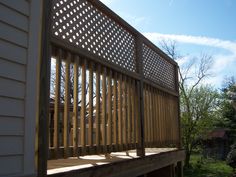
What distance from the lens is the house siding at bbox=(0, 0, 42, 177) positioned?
8.74 feet

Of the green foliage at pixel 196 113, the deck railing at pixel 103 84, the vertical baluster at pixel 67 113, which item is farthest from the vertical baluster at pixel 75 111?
the green foliage at pixel 196 113

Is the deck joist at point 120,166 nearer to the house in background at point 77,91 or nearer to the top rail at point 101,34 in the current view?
the house in background at point 77,91

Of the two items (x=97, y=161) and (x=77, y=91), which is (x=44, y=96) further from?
(x=97, y=161)

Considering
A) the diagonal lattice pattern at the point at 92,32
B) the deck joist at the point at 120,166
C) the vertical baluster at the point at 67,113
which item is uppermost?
the diagonal lattice pattern at the point at 92,32

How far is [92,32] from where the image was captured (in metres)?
4.25

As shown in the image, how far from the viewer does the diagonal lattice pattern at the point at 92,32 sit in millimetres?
3605


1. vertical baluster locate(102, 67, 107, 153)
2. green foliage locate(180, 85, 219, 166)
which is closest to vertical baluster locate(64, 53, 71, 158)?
vertical baluster locate(102, 67, 107, 153)

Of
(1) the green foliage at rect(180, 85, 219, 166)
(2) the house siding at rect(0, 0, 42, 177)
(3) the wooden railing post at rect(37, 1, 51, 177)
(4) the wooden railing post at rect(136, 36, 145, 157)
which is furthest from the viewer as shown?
(1) the green foliage at rect(180, 85, 219, 166)

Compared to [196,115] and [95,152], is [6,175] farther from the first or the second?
[196,115]

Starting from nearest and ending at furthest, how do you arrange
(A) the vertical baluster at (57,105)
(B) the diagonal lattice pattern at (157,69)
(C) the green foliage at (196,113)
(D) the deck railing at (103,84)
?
1. (A) the vertical baluster at (57,105)
2. (D) the deck railing at (103,84)
3. (B) the diagonal lattice pattern at (157,69)
4. (C) the green foliage at (196,113)

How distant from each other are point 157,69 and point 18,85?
173 inches

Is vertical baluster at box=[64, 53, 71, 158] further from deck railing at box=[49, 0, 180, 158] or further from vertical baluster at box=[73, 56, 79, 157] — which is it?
vertical baluster at box=[73, 56, 79, 157]

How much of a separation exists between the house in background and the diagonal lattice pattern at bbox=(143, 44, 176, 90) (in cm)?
2

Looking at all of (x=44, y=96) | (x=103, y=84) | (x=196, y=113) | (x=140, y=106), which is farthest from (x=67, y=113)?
(x=196, y=113)
